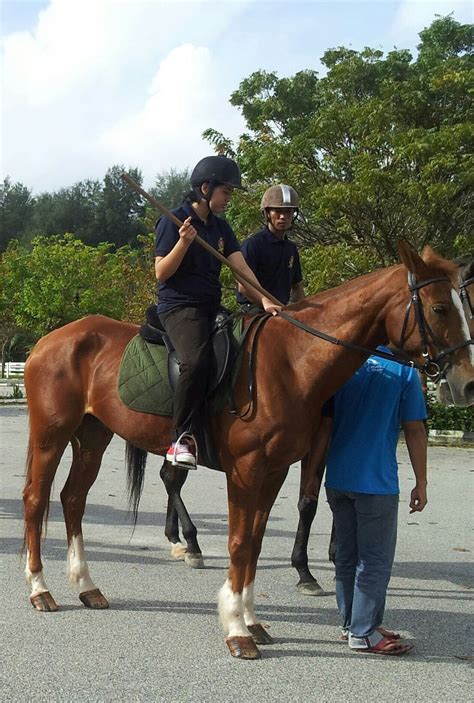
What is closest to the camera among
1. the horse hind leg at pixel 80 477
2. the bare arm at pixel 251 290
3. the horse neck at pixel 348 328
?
the horse neck at pixel 348 328

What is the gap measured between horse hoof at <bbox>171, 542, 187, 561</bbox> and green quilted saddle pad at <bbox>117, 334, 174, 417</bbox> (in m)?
2.24

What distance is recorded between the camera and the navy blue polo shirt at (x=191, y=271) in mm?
5387

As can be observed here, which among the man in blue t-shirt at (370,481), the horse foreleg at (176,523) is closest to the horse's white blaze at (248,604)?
the man in blue t-shirt at (370,481)

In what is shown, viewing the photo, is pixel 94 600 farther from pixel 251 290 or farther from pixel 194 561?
pixel 251 290

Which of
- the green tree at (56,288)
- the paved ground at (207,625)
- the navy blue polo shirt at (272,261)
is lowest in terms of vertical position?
the paved ground at (207,625)

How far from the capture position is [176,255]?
514 cm

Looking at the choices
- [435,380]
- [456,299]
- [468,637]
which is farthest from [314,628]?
[456,299]

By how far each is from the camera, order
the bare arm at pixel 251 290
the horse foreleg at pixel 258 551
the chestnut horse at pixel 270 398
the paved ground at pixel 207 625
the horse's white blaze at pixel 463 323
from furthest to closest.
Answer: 1. the bare arm at pixel 251 290
2. the horse foreleg at pixel 258 551
3. the chestnut horse at pixel 270 398
4. the horse's white blaze at pixel 463 323
5. the paved ground at pixel 207 625

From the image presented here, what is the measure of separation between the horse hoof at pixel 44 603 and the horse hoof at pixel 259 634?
1.42 m

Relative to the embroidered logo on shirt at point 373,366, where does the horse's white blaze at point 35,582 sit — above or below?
below

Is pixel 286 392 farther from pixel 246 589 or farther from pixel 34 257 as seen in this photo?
pixel 34 257

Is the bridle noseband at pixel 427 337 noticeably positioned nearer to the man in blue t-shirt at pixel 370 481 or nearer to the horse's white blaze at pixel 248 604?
the man in blue t-shirt at pixel 370 481

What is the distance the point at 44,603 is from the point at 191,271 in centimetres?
245

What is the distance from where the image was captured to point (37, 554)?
19.4 feet
